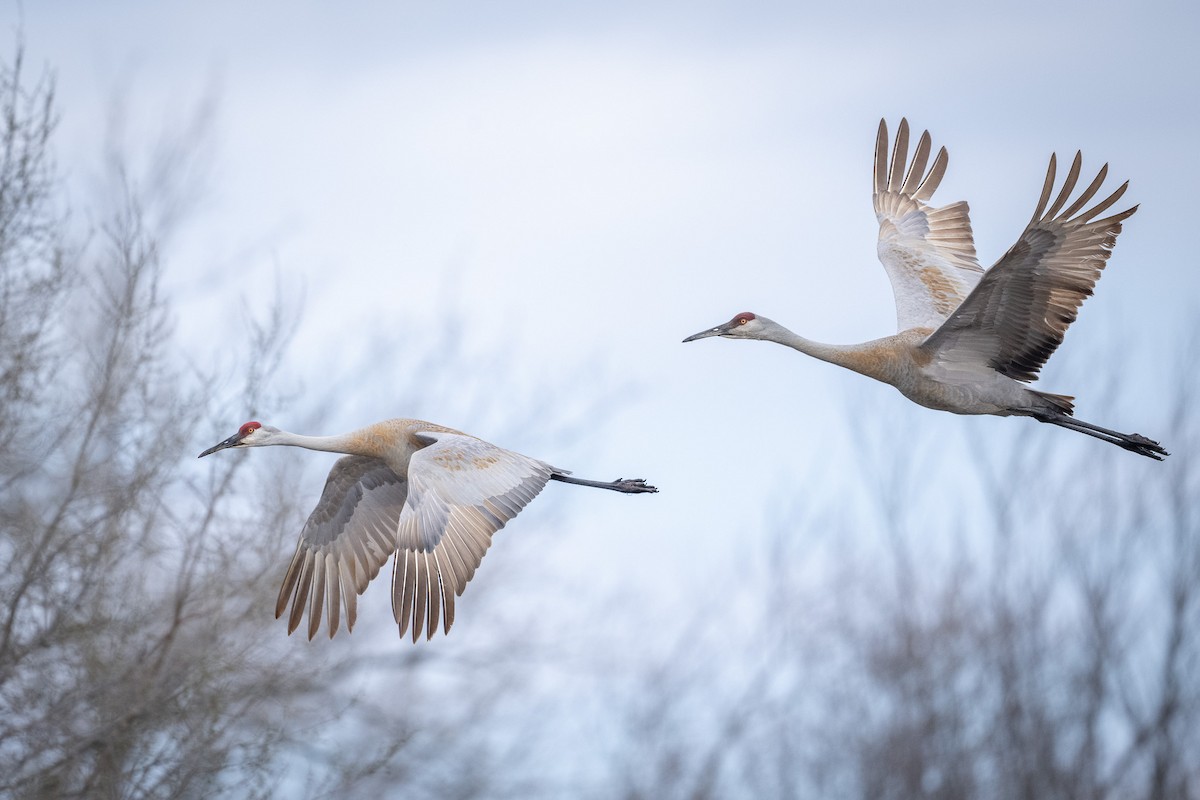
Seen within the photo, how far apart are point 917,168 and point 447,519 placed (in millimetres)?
5091

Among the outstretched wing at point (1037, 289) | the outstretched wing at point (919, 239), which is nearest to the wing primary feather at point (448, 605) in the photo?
the outstretched wing at point (1037, 289)

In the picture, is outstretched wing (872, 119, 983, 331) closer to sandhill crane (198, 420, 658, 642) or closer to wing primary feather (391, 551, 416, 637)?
sandhill crane (198, 420, 658, 642)

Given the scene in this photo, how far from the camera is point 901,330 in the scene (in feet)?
41.0

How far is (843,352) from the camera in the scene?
11781 millimetres

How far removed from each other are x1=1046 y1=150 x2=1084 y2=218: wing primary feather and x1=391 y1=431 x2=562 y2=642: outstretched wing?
320 centimetres

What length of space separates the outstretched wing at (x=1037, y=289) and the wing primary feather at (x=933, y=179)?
258 cm

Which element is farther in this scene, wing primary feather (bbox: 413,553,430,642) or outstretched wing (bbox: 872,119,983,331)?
outstretched wing (bbox: 872,119,983,331)

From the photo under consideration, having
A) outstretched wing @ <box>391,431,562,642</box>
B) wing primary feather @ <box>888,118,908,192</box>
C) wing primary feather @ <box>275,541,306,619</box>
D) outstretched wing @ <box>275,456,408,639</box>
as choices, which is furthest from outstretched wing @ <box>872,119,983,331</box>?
wing primary feather @ <box>275,541,306,619</box>

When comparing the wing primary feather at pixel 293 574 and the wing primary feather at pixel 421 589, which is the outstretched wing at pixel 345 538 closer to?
the wing primary feather at pixel 293 574

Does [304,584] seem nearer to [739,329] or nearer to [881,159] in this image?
[739,329]

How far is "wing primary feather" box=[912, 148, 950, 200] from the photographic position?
1391 centimetres

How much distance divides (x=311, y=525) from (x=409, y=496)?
1.75 m

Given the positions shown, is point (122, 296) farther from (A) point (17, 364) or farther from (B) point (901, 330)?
(B) point (901, 330)

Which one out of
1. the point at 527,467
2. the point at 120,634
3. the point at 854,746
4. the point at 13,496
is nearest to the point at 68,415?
the point at 13,496
